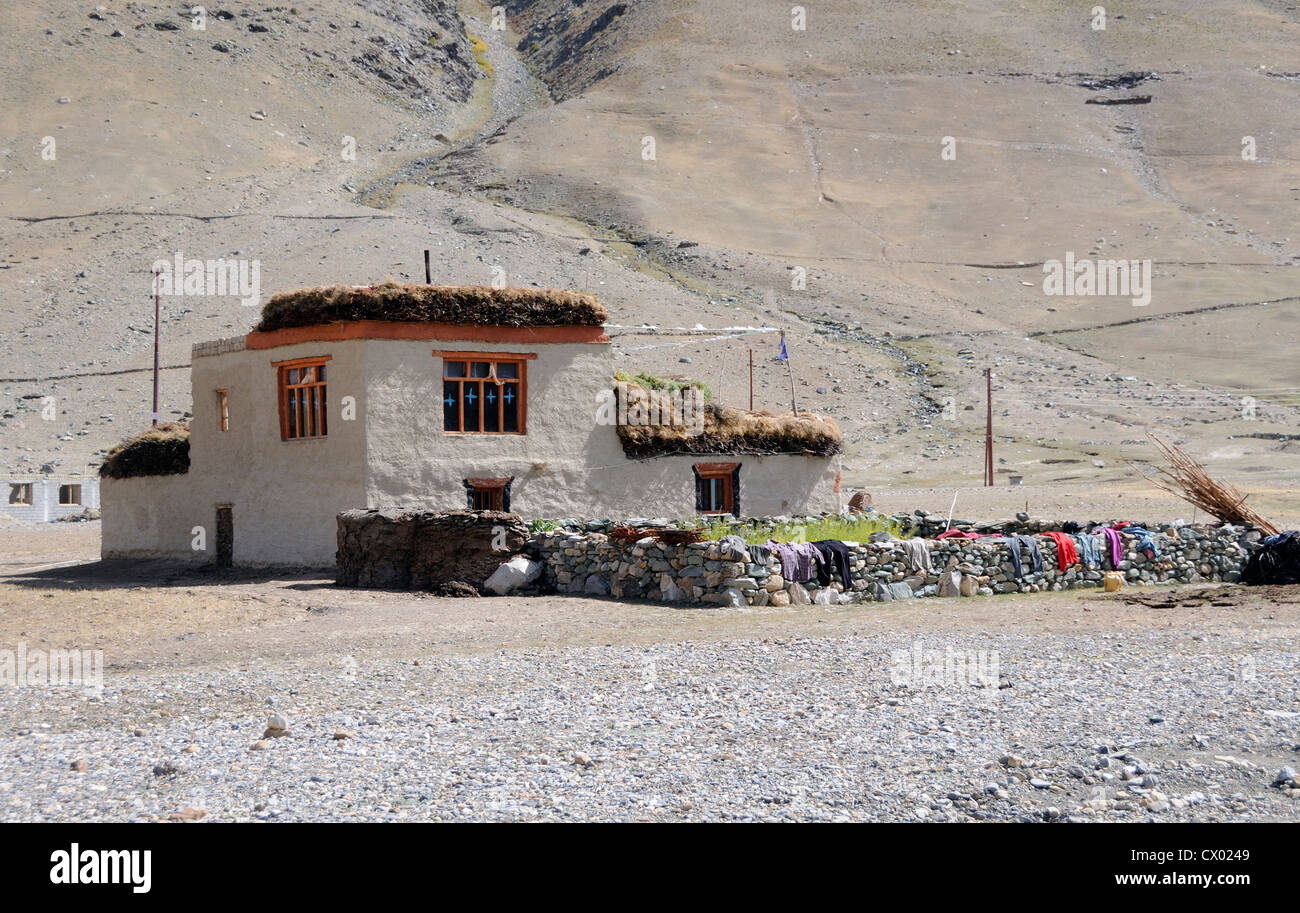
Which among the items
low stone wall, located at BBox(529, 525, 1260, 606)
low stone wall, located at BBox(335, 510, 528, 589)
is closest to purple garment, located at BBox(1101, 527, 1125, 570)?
low stone wall, located at BBox(529, 525, 1260, 606)

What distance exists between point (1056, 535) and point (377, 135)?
4108 inches

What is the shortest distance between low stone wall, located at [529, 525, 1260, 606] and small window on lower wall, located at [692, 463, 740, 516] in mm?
6256

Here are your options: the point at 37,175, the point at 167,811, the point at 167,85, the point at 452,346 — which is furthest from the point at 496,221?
the point at 167,811

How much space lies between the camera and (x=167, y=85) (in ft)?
344

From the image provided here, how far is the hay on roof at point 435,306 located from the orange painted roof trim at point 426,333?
0.31ft

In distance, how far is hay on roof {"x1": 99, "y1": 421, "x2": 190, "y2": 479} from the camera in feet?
94.9

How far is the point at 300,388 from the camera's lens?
25438 mm

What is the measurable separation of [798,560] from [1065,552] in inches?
187

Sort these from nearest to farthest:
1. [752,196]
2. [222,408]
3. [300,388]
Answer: [300,388], [222,408], [752,196]

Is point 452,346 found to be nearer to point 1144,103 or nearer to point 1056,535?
point 1056,535

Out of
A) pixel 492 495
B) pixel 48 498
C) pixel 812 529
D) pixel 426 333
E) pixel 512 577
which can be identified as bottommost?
pixel 512 577

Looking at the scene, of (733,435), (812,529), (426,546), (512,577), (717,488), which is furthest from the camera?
(717,488)

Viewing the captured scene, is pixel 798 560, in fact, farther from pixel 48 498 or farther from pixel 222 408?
pixel 48 498

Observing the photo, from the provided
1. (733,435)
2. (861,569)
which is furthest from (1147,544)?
(733,435)
